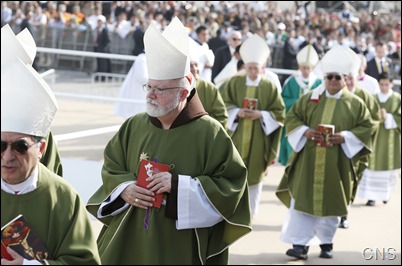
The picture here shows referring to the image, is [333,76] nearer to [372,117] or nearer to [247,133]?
[372,117]

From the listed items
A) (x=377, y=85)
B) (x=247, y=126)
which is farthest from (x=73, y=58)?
(x=247, y=126)

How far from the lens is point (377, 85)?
520 inches

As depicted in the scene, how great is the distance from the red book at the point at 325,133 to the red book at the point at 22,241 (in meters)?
5.50

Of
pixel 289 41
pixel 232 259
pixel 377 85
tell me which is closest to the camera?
pixel 232 259

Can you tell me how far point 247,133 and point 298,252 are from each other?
71.9 inches

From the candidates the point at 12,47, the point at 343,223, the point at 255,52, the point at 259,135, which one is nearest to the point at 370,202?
the point at 343,223

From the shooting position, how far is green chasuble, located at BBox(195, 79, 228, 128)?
950 cm

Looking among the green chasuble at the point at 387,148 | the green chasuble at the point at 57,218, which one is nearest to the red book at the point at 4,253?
the green chasuble at the point at 57,218

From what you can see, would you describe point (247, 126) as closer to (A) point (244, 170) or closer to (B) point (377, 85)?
(B) point (377, 85)

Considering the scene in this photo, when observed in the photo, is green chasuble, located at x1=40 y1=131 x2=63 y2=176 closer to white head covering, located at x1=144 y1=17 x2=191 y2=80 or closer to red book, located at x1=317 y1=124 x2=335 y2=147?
white head covering, located at x1=144 y1=17 x2=191 y2=80

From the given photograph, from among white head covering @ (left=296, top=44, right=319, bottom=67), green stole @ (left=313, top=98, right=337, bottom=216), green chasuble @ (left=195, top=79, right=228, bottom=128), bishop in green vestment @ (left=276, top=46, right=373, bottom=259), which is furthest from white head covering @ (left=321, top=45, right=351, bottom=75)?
white head covering @ (left=296, top=44, right=319, bottom=67)

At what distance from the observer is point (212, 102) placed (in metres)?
9.58

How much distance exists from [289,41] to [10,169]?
19674 mm

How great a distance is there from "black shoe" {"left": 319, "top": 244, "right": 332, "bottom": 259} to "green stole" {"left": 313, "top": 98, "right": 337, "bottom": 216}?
1.19ft
